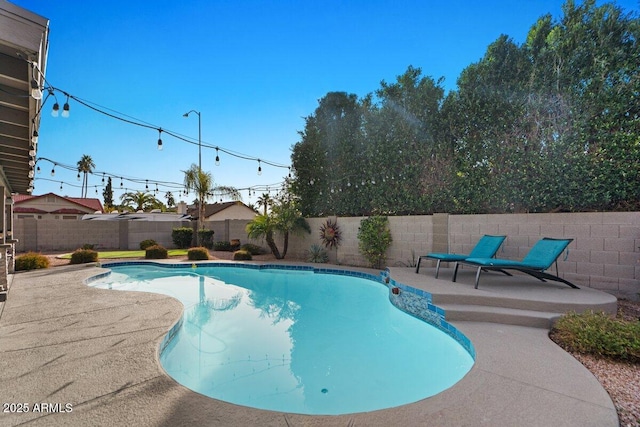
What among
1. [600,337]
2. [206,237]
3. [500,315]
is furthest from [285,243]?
[600,337]

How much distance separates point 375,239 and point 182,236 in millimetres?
11611

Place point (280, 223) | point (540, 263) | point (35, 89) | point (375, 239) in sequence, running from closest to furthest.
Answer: point (35, 89) → point (540, 263) → point (375, 239) → point (280, 223)

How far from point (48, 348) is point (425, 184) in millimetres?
8416

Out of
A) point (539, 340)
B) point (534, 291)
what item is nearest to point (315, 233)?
point (534, 291)

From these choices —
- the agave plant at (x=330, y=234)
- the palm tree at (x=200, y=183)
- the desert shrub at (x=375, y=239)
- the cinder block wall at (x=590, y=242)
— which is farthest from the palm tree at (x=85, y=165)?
the cinder block wall at (x=590, y=242)

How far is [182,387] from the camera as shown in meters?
2.66

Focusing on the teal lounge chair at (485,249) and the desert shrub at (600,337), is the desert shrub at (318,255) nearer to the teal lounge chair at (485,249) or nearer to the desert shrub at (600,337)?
the teal lounge chair at (485,249)

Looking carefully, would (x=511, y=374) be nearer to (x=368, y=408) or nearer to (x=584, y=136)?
(x=368, y=408)

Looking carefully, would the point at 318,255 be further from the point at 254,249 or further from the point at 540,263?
the point at 540,263

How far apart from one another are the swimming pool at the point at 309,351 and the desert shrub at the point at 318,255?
3.72 metres

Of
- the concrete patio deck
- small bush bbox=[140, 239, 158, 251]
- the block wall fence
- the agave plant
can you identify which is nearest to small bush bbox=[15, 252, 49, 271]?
the concrete patio deck

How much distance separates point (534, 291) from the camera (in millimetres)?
5184

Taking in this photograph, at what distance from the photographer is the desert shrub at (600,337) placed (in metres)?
3.16

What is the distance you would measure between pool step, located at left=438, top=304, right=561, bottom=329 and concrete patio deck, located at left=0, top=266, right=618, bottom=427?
0.05 m
